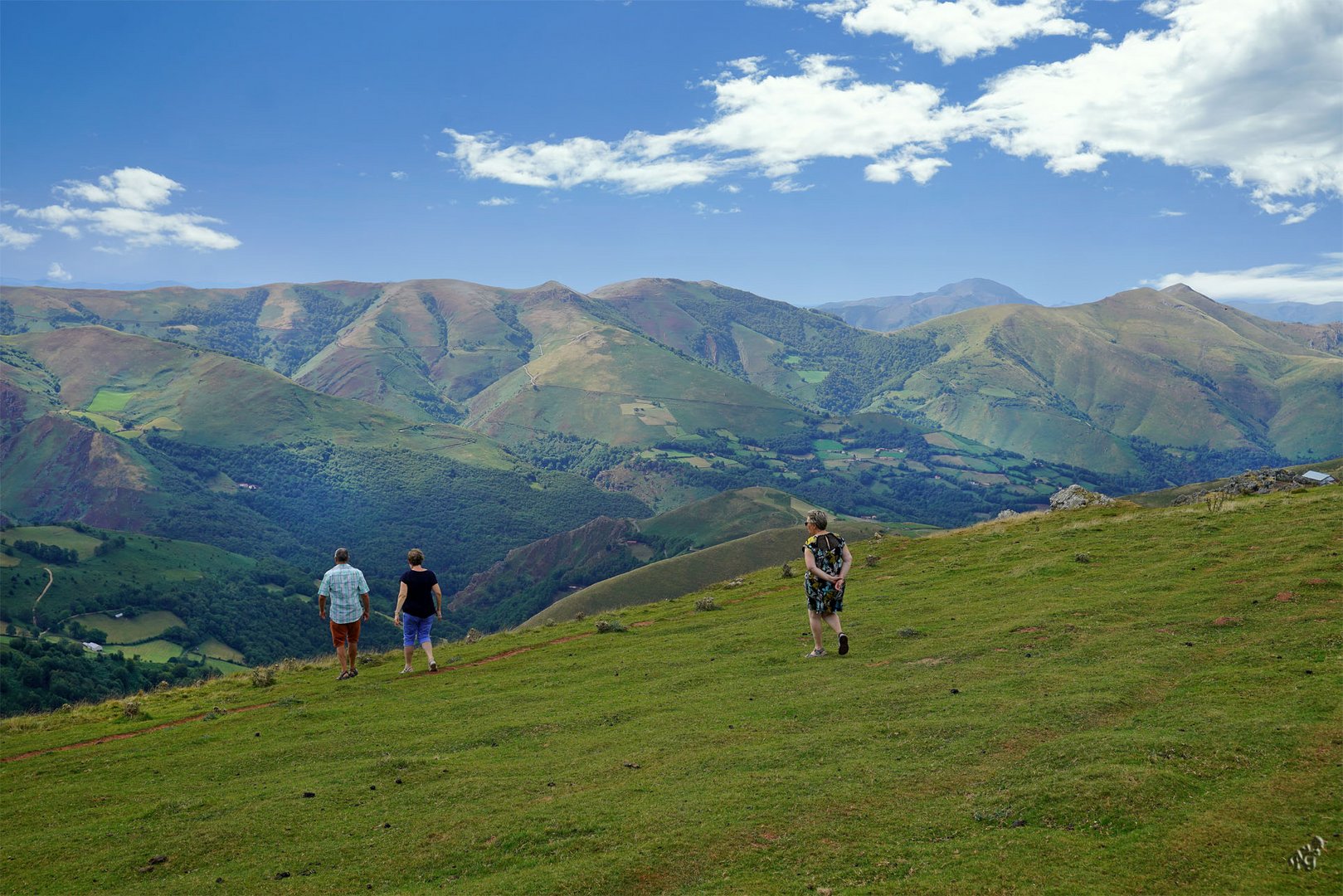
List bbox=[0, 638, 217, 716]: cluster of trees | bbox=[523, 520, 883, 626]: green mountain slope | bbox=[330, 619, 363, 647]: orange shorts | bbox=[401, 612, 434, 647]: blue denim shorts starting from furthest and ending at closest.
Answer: bbox=[523, 520, 883, 626]: green mountain slope → bbox=[0, 638, 217, 716]: cluster of trees → bbox=[330, 619, 363, 647]: orange shorts → bbox=[401, 612, 434, 647]: blue denim shorts

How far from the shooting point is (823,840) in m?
10.5

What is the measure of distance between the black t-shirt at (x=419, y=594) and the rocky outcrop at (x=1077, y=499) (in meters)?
32.2

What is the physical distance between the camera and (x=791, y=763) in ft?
43.9

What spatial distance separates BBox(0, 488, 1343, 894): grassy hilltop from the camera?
32.5 feet

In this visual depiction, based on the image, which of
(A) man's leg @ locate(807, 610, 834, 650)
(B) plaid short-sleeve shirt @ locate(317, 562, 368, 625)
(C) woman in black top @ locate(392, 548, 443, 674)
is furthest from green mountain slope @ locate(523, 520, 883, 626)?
(A) man's leg @ locate(807, 610, 834, 650)

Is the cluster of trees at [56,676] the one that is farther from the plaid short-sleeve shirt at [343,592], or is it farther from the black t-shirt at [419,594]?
the black t-shirt at [419,594]

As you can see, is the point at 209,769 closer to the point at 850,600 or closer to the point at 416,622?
the point at 416,622

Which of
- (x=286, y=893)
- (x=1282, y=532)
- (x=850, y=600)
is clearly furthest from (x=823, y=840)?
(x=1282, y=532)

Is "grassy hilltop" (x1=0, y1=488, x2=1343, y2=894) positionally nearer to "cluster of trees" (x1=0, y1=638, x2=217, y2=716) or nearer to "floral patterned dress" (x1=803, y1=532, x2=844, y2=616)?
"floral patterned dress" (x1=803, y1=532, x2=844, y2=616)

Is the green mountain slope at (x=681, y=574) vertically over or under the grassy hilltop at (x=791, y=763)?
under

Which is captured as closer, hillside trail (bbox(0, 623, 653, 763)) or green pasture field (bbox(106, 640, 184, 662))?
hillside trail (bbox(0, 623, 653, 763))

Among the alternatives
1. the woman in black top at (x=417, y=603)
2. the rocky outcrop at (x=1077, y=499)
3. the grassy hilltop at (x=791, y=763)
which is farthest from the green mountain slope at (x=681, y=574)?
the grassy hilltop at (x=791, y=763)

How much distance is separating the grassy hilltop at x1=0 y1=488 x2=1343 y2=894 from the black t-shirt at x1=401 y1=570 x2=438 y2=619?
2145 millimetres

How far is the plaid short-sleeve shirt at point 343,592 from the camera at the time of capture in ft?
76.6
